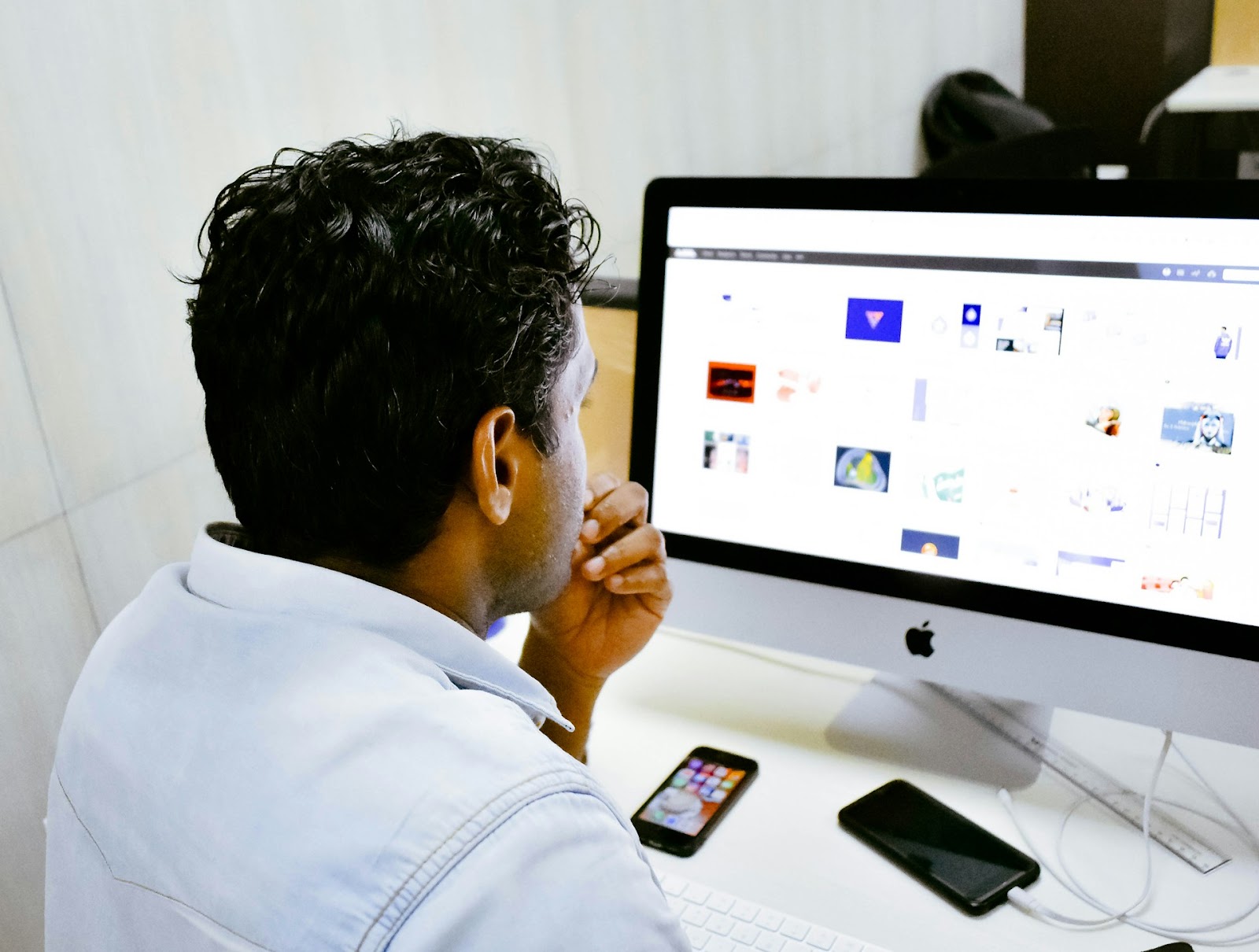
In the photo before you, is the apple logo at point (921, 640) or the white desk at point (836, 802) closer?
the white desk at point (836, 802)

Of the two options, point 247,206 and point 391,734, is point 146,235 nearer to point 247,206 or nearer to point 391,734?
point 247,206

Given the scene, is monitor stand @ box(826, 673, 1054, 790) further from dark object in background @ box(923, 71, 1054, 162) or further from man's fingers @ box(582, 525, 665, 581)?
dark object in background @ box(923, 71, 1054, 162)

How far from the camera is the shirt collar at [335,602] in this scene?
0.65 metres

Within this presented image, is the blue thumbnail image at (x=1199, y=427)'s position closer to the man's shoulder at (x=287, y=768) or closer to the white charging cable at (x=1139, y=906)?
the white charging cable at (x=1139, y=906)

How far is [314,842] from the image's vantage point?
52 centimetres

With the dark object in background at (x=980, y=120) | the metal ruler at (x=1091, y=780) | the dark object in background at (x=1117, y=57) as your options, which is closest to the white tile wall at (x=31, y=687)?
the metal ruler at (x=1091, y=780)

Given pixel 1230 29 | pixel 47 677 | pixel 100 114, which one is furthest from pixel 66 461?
pixel 1230 29

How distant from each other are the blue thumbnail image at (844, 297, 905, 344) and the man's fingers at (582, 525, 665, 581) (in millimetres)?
269

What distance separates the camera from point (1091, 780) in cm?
100

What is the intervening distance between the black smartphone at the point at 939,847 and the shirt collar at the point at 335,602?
16.3 inches

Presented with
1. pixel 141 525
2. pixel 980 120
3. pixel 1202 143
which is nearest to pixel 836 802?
pixel 141 525

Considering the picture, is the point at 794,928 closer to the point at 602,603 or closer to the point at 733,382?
the point at 602,603

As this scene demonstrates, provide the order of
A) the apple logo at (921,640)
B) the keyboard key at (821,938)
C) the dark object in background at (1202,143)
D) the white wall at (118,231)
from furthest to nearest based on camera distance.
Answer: the dark object in background at (1202,143), the apple logo at (921,640), the white wall at (118,231), the keyboard key at (821,938)

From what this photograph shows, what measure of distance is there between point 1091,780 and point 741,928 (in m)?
0.40
